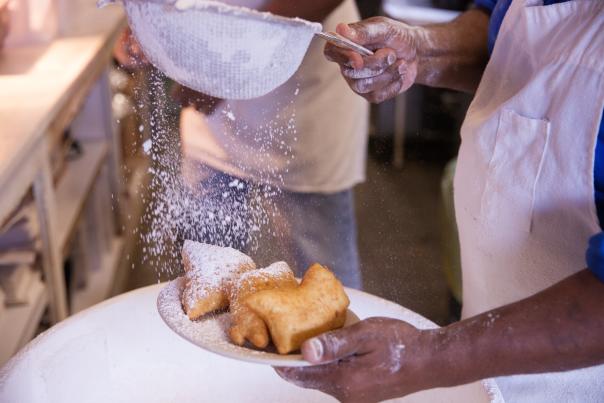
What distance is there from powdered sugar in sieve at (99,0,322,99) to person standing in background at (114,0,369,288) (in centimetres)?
30

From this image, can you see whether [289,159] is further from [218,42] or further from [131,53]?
[218,42]

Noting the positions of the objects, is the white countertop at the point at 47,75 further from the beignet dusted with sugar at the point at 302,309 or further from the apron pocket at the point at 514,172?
the apron pocket at the point at 514,172

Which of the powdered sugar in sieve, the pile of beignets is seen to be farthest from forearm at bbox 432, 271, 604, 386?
the powdered sugar in sieve

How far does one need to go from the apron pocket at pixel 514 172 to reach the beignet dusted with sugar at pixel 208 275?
1.15ft

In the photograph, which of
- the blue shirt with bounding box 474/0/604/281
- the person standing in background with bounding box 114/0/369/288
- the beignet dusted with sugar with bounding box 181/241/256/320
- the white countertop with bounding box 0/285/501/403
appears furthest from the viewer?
the person standing in background with bounding box 114/0/369/288

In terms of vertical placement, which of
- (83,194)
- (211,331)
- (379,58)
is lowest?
(83,194)

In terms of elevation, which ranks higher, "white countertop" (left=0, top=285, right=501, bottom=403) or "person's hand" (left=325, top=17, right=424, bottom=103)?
"person's hand" (left=325, top=17, right=424, bottom=103)

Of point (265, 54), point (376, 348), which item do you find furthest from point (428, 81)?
point (376, 348)

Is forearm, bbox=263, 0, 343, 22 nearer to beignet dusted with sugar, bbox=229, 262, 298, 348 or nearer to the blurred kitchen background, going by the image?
the blurred kitchen background

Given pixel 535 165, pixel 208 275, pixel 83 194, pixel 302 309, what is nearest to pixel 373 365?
pixel 302 309

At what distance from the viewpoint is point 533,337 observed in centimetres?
76

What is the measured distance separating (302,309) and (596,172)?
0.40m

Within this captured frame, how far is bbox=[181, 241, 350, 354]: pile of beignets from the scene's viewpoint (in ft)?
2.60

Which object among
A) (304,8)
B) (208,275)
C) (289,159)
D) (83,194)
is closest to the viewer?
(208,275)
